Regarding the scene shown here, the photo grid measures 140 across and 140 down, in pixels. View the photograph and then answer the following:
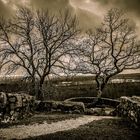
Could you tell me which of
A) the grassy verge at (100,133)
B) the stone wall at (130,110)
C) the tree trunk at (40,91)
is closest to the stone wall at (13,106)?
the grassy verge at (100,133)

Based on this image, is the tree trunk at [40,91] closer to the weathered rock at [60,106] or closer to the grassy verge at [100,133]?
the weathered rock at [60,106]

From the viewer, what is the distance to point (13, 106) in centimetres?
1495

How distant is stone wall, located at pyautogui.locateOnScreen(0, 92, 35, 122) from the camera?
1426 cm

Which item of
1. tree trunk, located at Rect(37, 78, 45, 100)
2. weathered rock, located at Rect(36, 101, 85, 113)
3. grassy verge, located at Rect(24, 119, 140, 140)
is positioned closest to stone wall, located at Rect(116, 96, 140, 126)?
grassy verge, located at Rect(24, 119, 140, 140)

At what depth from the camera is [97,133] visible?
37.3ft

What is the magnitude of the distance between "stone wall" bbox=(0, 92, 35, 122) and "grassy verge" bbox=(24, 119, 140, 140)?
13.4 ft

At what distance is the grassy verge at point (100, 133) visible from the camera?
10.6 meters

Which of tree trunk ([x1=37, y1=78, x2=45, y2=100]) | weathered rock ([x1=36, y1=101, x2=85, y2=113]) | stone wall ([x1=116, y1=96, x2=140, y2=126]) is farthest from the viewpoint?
tree trunk ([x1=37, y1=78, x2=45, y2=100])

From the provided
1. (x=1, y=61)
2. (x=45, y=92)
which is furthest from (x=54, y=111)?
(x=1, y=61)

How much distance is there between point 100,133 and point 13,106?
546 centimetres

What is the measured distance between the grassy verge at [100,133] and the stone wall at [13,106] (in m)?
4.09

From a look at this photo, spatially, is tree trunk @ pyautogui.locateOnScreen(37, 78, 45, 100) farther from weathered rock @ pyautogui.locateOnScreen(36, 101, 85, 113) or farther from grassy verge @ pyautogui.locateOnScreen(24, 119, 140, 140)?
grassy verge @ pyautogui.locateOnScreen(24, 119, 140, 140)

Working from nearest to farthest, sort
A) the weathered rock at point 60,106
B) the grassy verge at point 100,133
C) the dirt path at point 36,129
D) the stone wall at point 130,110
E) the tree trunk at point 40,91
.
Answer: the grassy verge at point 100,133, the dirt path at point 36,129, the stone wall at point 130,110, the weathered rock at point 60,106, the tree trunk at point 40,91

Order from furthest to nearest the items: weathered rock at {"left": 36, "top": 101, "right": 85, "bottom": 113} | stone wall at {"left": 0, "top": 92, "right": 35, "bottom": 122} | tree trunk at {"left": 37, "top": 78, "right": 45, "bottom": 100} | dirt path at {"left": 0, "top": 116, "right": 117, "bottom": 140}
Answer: tree trunk at {"left": 37, "top": 78, "right": 45, "bottom": 100} → weathered rock at {"left": 36, "top": 101, "right": 85, "bottom": 113} → stone wall at {"left": 0, "top": 92, "right": 35, "bottom": 122} → dirt path at {"left": 0, "top": 116, "right": 117, "bottom": 140}
